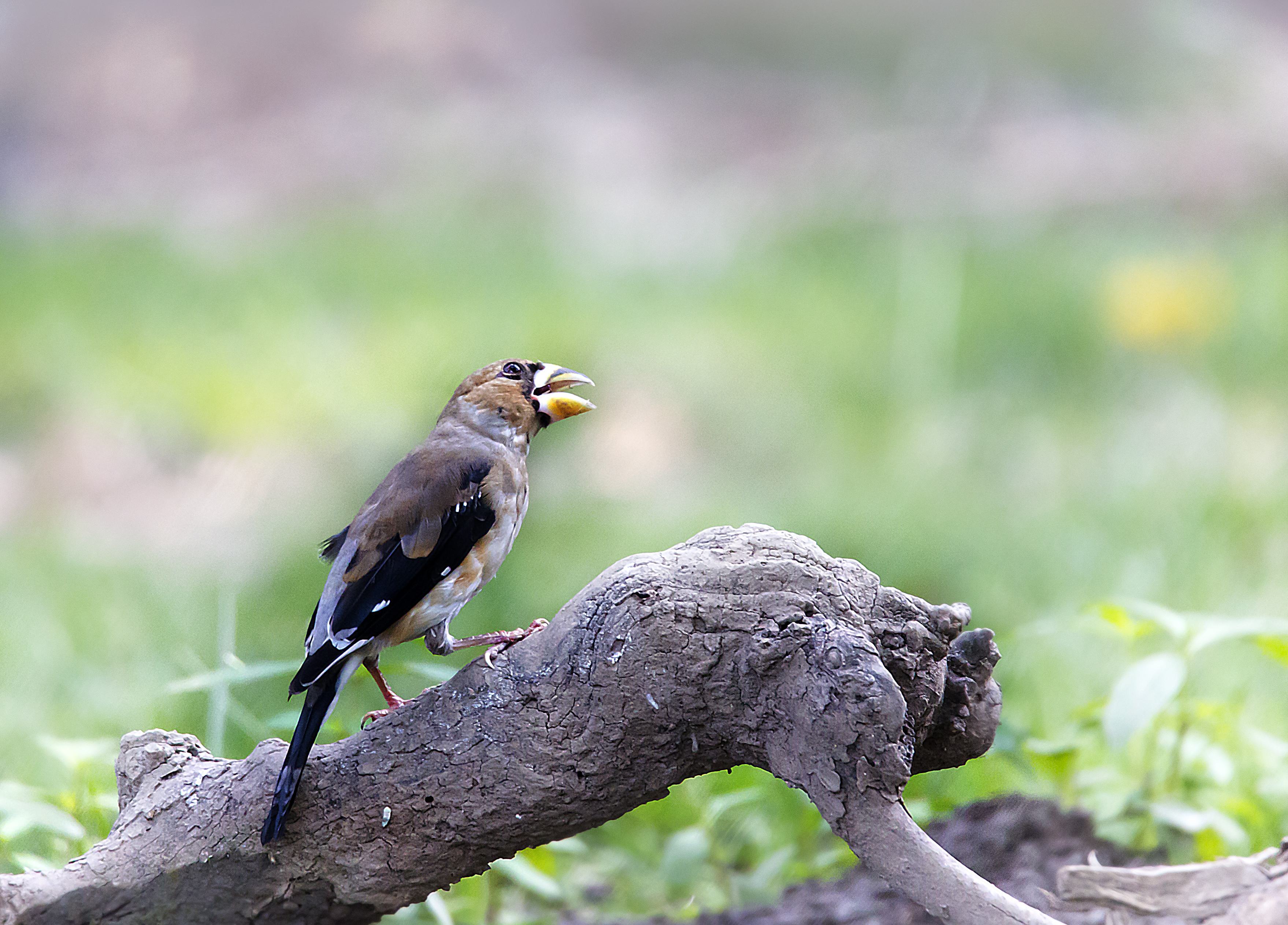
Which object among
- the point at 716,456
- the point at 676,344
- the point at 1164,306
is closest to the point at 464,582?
the point at 716,456

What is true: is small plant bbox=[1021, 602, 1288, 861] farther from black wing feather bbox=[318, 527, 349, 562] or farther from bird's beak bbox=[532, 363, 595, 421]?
black wing feather bbox=[318, 527, 349, 562]

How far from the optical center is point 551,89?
9.88 m

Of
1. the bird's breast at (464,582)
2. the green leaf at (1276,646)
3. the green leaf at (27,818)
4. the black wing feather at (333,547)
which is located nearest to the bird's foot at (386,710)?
the bird's breast at (464,582)

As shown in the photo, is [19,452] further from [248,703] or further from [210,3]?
[210,3]

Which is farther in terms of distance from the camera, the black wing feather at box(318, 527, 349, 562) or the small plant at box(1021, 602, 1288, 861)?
the small plant at box(1021, 602, 1288, 861)

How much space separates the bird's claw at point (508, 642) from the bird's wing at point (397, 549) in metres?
0.16

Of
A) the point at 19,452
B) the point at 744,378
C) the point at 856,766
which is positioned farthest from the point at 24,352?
the point at 856,766

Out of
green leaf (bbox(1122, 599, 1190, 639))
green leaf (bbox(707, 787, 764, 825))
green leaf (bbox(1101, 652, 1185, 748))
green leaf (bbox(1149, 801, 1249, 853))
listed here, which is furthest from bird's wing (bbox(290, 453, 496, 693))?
green leaf (bbox(1149, 801, 1249, 853))

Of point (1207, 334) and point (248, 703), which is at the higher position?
point (1207, 334)

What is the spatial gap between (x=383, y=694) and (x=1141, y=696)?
4.55ft

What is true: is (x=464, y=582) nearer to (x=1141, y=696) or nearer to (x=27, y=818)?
(x=27, y=818)

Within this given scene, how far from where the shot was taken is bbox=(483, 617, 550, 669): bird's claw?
2.02 metres

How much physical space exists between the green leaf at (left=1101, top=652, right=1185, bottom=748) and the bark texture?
43 cm

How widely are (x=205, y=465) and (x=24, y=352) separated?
4.37 feet
